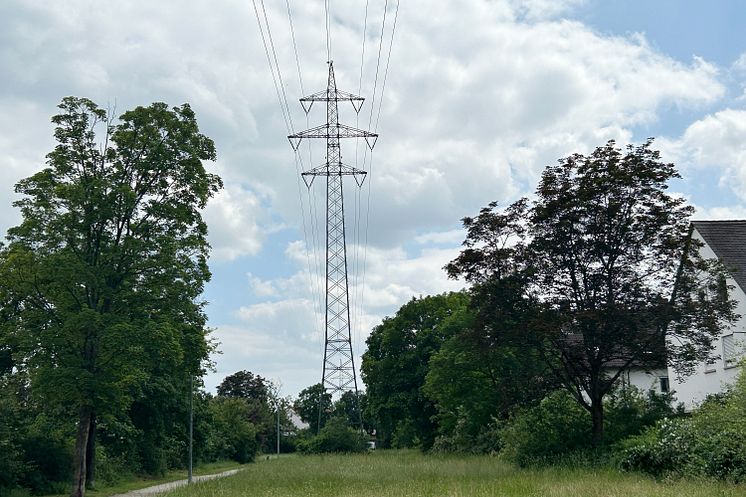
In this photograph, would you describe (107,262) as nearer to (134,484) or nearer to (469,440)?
(134,484)

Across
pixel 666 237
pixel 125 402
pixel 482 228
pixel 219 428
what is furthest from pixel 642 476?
pixel 219 428

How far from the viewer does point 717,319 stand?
25.8 meters

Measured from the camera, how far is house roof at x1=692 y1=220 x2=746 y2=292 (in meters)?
33.8

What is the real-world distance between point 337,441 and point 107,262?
4429 cm

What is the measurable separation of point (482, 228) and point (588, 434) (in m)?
8.82

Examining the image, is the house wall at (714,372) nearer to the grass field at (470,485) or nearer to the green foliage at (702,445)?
the green foliage at (702,445)

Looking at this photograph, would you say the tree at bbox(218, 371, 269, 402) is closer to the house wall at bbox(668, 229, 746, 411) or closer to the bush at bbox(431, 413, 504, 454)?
the bush at bbox(431, 413, 504, 454)

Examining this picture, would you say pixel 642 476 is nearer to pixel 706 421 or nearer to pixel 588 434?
pixel 706 421

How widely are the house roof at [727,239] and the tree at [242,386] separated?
297 feet

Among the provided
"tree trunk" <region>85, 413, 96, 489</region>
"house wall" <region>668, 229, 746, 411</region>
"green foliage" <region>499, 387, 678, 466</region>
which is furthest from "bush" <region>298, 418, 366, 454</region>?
"green foliage" <region>499, 387, 678, 466</region>

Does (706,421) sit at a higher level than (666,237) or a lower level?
lower

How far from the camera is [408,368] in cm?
6544

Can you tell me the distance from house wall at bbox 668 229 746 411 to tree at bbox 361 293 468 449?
27999 millimetres

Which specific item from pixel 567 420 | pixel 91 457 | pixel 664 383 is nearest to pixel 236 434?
pixel 91 457
